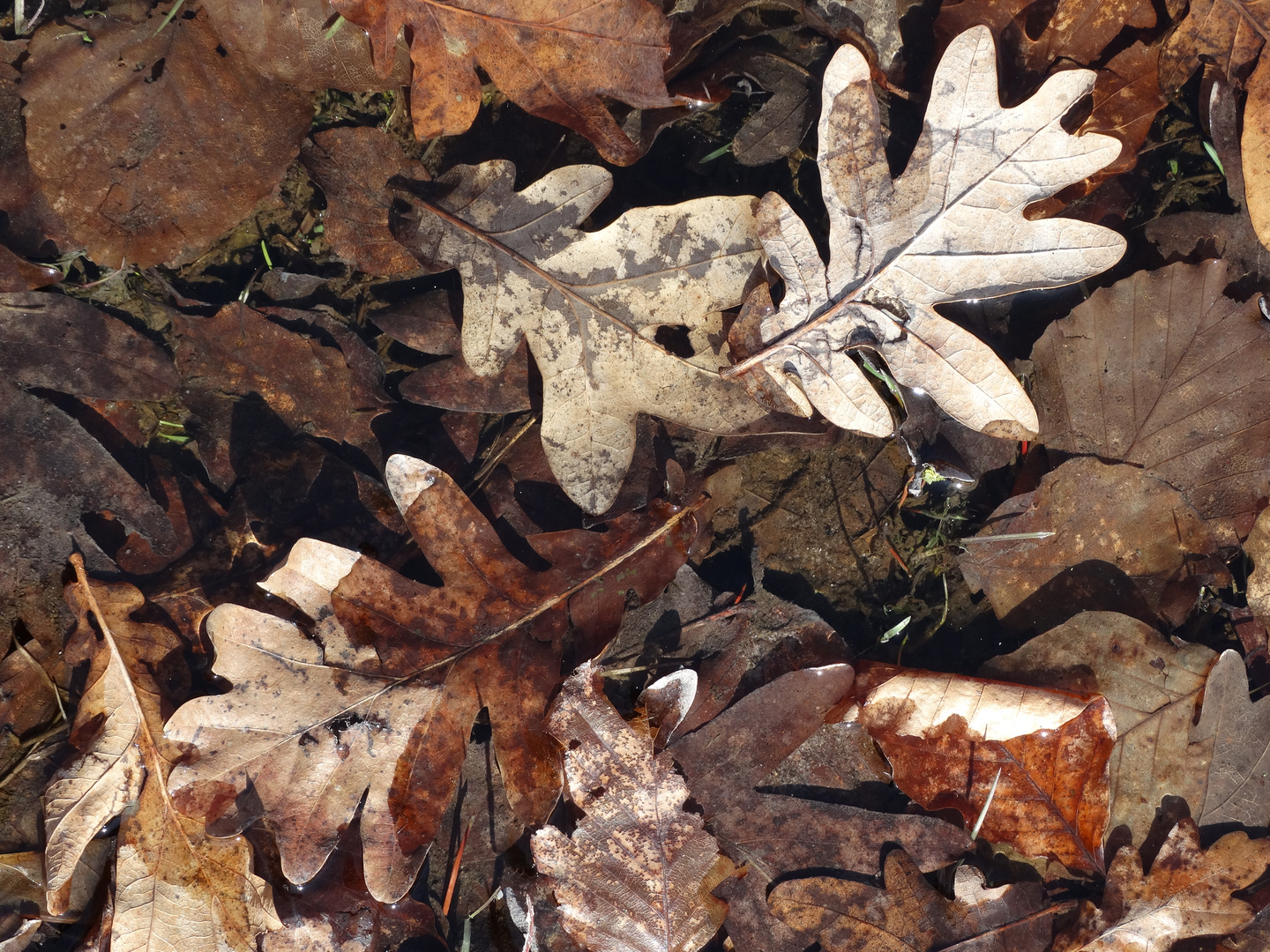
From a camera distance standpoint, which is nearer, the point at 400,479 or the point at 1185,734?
the point at 400,479

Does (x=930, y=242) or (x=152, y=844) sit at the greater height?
(x=930, y=242)

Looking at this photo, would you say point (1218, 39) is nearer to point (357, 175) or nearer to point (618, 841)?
point (357, 175)

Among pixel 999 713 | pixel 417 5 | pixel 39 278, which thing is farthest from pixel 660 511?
pixel 39 278

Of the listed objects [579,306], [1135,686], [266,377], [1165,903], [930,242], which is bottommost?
[1165,903]

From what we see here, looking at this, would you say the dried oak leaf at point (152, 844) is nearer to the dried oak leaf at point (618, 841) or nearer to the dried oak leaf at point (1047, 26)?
the dried oak leaf at point (618, 841)

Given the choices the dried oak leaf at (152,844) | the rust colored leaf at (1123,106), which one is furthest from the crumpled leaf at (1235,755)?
the dried oak leaf at (152,844)

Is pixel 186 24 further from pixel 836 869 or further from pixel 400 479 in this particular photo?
pixel 836 869

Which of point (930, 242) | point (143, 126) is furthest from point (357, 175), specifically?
point (930, 242)
